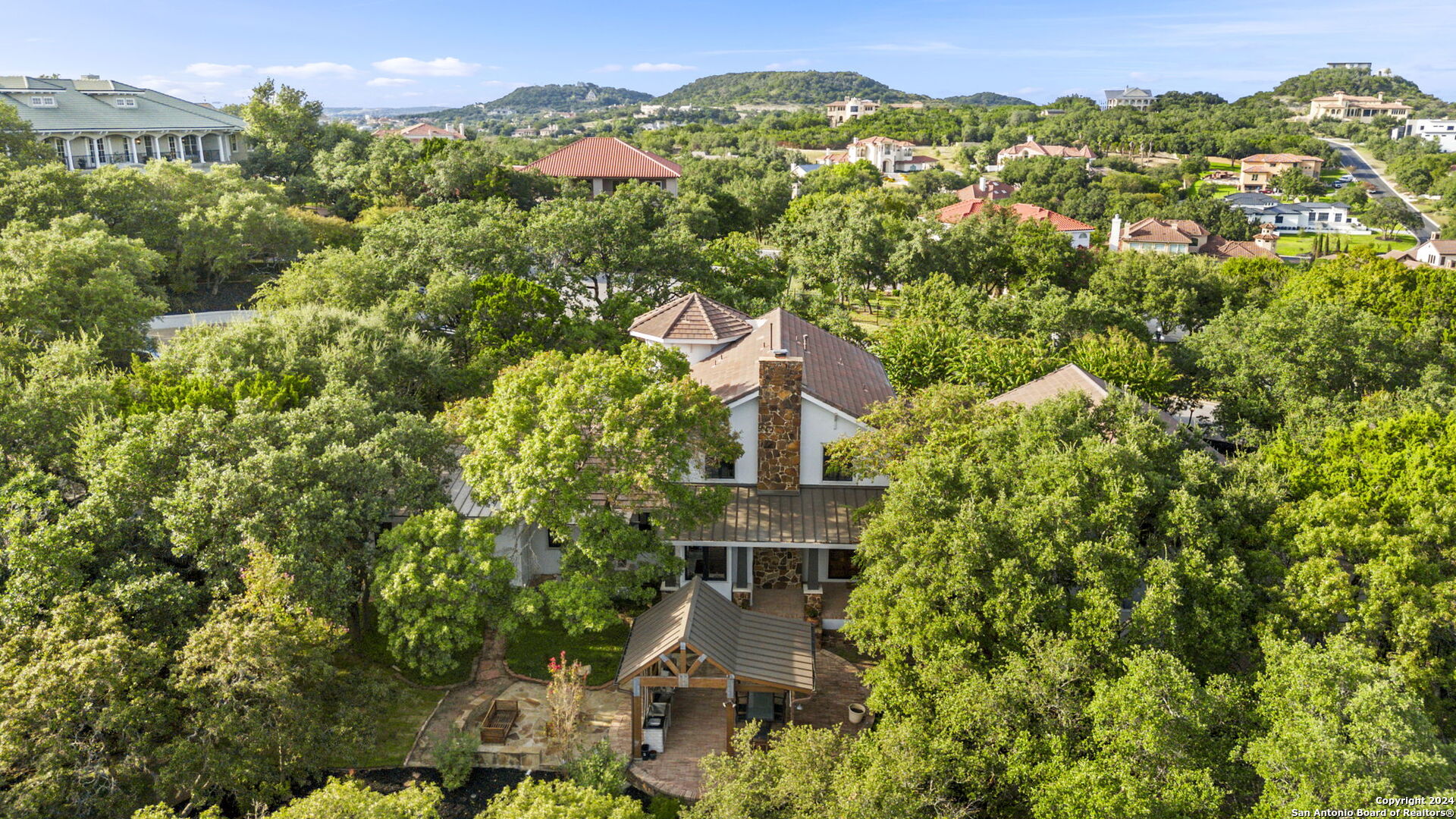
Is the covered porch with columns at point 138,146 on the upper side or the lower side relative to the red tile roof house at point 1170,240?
upper

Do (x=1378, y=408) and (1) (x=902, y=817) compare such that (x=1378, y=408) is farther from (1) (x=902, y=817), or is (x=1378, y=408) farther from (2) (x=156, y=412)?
(2) (x=156, y=412)

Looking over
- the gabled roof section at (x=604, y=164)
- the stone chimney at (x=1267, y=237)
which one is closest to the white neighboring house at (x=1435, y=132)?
the stone chimney at (x=1267, y=237)

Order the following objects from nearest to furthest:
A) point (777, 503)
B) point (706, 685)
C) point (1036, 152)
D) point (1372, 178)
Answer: point (706, 685)
point (777, 503)
point (1372, 178)
point (1036, 152)

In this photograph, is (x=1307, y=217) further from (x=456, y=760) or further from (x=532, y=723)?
(x=456, y=760)

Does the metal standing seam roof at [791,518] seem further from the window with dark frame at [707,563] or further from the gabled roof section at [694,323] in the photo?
the gabled roof section at [694,323]

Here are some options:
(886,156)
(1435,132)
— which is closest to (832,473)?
(886,156)

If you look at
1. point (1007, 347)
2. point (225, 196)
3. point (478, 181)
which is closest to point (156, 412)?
point (1007, 347)
